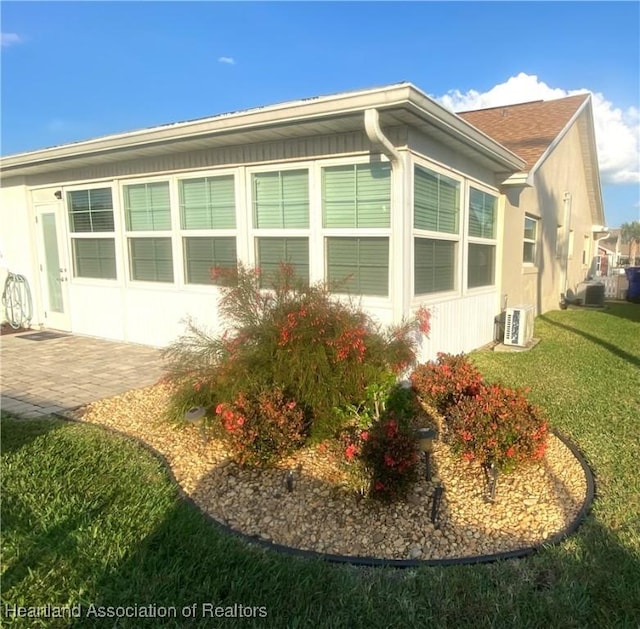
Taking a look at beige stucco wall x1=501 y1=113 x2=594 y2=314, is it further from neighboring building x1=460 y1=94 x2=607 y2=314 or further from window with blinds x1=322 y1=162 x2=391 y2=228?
window with blinds x1=322 y1=162 x2=391 y2=228

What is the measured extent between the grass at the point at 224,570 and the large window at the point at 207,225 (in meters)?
3.62

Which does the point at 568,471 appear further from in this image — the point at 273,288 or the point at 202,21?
the point at 202,21

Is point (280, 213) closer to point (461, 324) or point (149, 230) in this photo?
point (149, 230)

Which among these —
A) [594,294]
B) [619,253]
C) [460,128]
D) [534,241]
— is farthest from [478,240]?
[619,253]

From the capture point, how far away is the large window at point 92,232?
7.62 meters

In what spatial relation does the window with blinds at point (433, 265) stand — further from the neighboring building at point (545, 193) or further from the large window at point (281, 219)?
the neighboring building at point (545, 193)

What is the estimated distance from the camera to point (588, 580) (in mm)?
2158

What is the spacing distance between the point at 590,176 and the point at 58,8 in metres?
15.8

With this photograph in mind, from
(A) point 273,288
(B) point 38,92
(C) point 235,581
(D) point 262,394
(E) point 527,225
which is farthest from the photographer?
(E) point 527,225

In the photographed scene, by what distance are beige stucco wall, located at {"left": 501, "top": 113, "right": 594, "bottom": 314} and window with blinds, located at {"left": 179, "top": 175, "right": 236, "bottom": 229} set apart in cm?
501

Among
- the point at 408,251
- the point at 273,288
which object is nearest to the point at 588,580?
the point at 273,288

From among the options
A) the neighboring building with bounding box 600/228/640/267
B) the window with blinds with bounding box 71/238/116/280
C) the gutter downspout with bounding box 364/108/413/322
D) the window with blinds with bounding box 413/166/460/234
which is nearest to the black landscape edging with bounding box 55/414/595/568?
the gutter downspout with bounding box 364/108/413/322

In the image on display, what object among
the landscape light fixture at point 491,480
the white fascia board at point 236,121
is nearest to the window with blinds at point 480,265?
the white fascia board at point 236,121

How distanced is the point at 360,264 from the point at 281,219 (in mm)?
1267
